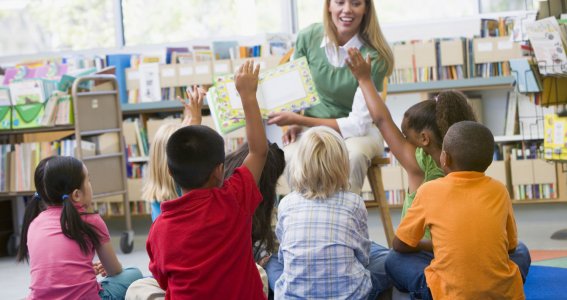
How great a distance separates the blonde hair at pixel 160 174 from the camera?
10.4 ft

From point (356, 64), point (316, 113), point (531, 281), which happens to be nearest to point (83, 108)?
point (316, 113)

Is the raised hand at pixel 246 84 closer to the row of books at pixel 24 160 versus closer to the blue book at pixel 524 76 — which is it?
the blue book at pixel 524 76

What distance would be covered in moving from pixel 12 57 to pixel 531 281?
5.22m

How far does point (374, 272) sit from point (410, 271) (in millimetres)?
283

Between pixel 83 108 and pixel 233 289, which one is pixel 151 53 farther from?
pixel 233 289

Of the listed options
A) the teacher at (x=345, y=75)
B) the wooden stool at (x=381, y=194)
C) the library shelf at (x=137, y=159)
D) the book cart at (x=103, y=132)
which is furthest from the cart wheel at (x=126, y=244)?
the wooden stool at (x=381, y=194)

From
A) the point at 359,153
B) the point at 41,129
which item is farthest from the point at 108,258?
the point at 41,129

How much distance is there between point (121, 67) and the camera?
19.1ft

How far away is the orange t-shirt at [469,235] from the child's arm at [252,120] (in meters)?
0.47

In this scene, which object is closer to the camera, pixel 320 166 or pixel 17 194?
pixel 320 166

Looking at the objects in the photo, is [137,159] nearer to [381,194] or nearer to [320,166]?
[381,194]

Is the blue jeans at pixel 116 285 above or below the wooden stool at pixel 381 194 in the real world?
below

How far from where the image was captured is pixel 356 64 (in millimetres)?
2635

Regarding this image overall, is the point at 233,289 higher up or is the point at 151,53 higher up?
the point at 151,53
